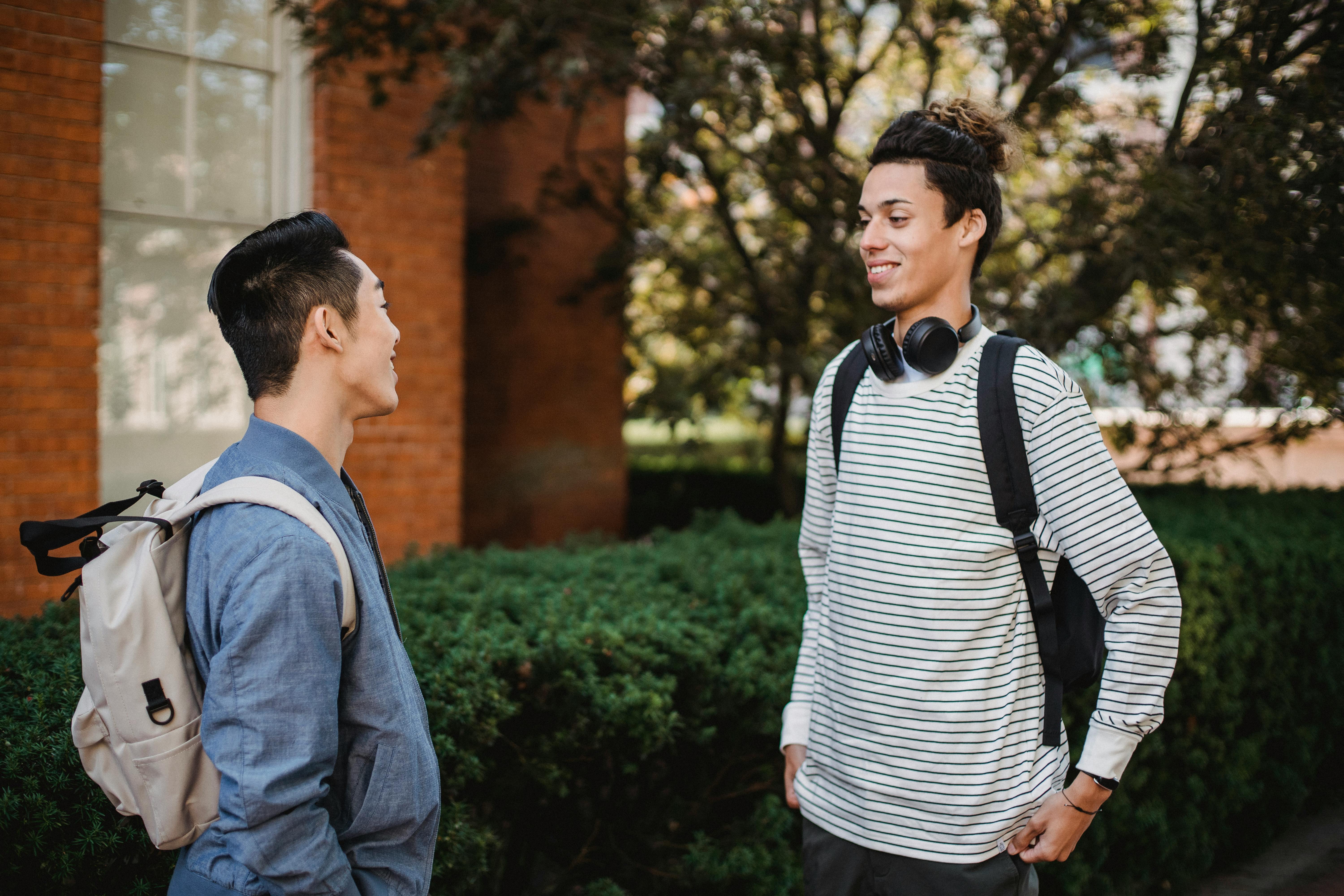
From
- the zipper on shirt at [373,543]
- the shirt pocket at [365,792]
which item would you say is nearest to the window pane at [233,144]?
the zipper on shirt at [373,543]

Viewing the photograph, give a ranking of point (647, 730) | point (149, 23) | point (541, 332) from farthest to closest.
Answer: point (541, 332), point (149, 23), point (647, 730)

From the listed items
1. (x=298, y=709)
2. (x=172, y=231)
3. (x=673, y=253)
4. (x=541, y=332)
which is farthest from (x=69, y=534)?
(x=541, y=332)

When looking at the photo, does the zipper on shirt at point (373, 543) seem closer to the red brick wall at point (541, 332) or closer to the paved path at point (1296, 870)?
the paved path at point (1296, 870)

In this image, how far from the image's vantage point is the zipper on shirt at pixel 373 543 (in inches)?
72.2

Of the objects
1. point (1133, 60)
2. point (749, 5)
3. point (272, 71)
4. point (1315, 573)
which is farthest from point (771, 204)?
point (1315, 573)

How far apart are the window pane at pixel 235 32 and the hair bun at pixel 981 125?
4522mm

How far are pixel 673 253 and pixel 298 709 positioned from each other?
6.29m

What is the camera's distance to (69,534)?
153 centimetres

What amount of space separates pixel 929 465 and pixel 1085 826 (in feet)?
2.65

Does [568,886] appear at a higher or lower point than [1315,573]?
lower

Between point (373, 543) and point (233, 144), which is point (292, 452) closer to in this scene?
point (373, 543)

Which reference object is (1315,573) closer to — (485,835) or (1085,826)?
(1085,826)

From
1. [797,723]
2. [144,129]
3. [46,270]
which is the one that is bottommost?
[797,723]

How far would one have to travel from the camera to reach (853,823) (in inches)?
86.3
